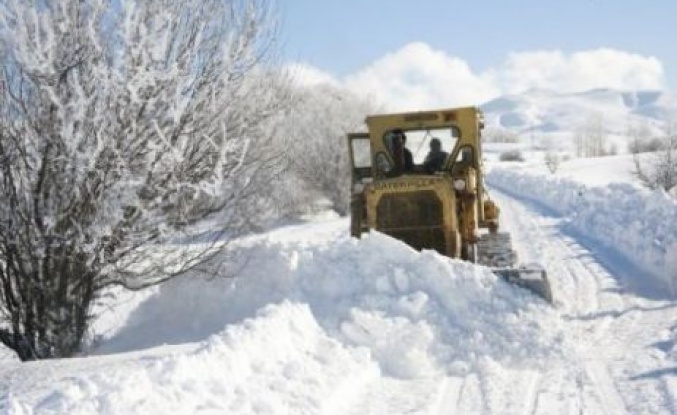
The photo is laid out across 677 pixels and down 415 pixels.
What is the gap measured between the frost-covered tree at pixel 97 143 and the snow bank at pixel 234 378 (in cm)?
170

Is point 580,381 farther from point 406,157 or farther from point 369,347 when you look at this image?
point 406,157

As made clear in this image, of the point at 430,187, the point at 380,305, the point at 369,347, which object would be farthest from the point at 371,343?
the point at 430,187

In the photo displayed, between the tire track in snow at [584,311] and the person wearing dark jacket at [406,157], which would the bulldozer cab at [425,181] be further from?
the tire track in snow at [584,311]

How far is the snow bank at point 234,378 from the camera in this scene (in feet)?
16.6

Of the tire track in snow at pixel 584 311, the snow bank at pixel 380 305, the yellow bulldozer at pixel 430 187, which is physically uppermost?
the yellow bulldozer at pixel 430 187

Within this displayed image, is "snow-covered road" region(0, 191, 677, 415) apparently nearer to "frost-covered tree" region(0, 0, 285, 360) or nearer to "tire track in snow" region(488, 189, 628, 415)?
"tire track in snow" region(488, 189, 628, 415)

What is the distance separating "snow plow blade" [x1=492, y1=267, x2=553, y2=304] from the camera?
8.80 m

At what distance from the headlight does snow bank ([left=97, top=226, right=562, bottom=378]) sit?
6.34 feet

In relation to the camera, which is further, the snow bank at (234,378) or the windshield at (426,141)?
the windshield at (426,141)

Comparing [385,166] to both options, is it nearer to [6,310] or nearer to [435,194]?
[435,194]

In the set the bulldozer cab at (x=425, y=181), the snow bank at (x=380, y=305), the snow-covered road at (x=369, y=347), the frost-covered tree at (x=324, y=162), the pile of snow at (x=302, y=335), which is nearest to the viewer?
the pile of snow at (x=302, y=335)

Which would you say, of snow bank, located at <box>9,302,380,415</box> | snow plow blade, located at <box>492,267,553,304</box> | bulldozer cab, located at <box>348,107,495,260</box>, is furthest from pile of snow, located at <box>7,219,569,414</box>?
bulldozer cab, located at <box>348,107,495,260</box>

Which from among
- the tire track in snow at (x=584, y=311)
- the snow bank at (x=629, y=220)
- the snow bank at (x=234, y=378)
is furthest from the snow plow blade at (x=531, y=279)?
the snow bank at (x=629, y=220)

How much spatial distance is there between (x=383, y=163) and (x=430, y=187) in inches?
58.5
